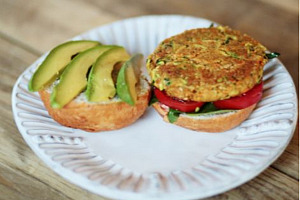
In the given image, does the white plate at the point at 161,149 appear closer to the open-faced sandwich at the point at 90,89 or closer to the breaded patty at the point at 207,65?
the open-faced sandwich at the point at 90,89

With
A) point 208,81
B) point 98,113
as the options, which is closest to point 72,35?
point 98,113

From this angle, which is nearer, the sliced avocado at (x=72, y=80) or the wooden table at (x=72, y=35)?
the wooden table at (x=72, y=35)

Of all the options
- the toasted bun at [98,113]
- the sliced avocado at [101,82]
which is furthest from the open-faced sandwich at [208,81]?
the sliced avocado at [101,82]

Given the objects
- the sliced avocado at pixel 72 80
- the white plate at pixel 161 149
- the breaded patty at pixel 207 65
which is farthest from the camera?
the sliced avocado at pixel 72 80

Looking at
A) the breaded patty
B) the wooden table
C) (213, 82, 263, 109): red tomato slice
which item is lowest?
the wooden table

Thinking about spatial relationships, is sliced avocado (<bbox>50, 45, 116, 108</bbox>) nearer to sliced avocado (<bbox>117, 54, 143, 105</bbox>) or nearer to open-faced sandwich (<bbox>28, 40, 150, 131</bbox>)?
open-faced sandwich (<bbox>28, 40, 150, 131</bbox>)

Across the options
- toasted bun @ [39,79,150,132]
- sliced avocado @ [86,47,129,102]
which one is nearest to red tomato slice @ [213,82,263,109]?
toasted bun @ [39,79,150,132]
